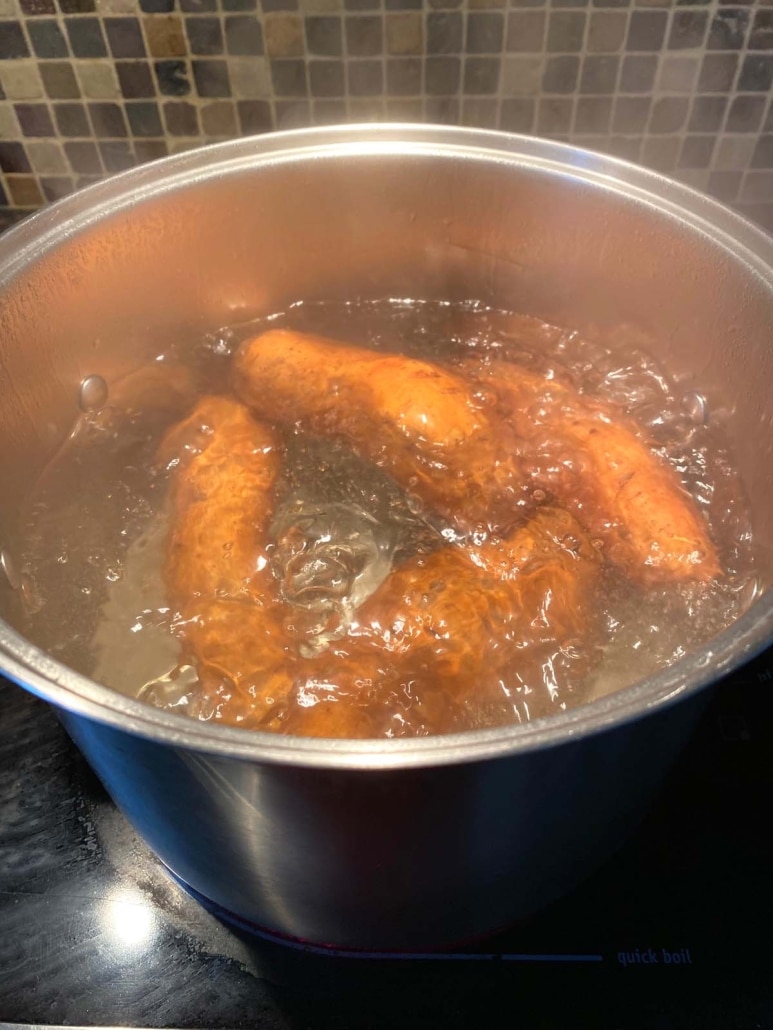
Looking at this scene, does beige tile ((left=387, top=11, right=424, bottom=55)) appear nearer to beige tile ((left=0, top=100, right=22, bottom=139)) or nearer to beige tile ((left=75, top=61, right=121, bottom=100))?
beige tile ((left=75, top=61, right=121, bottom=100))

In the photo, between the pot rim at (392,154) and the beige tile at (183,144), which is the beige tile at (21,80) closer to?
the beige tile at (183,144)

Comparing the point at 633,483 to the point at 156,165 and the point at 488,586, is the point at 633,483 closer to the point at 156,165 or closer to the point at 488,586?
the point at 488,586

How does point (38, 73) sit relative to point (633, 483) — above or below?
above

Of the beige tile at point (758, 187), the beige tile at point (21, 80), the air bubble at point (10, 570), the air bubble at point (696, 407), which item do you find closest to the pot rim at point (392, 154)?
the air bubble at point (696, 407)

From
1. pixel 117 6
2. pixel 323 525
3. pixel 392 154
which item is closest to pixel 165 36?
pixel 117 6

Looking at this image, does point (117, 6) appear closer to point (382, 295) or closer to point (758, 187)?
point (382, 295)

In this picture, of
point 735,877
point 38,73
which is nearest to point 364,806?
point 735,877

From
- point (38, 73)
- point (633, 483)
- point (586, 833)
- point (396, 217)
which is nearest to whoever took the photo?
point (586, 833)
